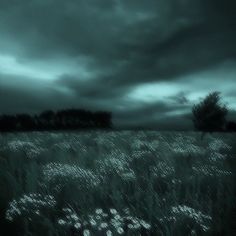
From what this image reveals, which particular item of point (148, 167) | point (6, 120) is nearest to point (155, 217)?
point (148, 167)

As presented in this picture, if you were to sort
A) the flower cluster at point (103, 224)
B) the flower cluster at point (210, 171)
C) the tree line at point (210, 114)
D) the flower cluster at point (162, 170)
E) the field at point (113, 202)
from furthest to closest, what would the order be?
the tree line at point (210, 114) < the flower cluster at point (210, 171) < the flower cluster at point (162, 170) < the field at point (113, 202) < the flower cluster at point (103, 224)

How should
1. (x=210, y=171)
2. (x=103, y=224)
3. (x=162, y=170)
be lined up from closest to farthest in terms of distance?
(x=103, y=224)
(x=162, y=170)
(x=210, y=171)

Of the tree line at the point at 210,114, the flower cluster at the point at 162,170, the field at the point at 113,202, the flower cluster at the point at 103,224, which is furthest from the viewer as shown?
the tree line at the point at 210,114

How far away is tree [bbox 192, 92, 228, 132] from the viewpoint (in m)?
50.9

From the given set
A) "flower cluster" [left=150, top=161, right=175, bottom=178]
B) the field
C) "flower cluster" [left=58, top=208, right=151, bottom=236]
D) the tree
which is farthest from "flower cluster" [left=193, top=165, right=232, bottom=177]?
the tree

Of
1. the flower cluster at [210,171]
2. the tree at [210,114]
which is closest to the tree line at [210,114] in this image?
the tree at [210,114]

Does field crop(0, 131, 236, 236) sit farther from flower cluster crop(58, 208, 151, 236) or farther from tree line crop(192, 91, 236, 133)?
tree line crop(192, 91, 236, 133)

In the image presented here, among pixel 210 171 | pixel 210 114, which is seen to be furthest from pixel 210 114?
pixel 210 171

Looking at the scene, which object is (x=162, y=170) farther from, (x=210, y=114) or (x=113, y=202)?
(x=210, y=114)

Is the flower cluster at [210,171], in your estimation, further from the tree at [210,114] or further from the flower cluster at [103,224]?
the tree at [210,114]

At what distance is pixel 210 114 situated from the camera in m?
51.3

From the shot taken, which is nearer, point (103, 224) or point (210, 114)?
point (103, 224)

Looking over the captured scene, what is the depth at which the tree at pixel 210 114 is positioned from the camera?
50.9 metres

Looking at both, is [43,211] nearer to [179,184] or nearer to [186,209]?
[186,209]
